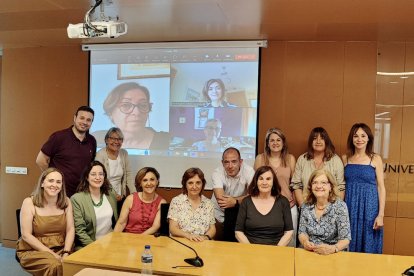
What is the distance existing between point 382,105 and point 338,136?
56 centimetres

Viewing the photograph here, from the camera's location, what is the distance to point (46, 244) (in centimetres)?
274

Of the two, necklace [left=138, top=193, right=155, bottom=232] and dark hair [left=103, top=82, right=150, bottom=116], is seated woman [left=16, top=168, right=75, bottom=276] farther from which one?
dark hair [left=103, top=82, right=150, bottom=116]

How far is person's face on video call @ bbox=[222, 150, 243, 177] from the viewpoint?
324 centimetres

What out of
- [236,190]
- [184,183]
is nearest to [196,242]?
[184,183]

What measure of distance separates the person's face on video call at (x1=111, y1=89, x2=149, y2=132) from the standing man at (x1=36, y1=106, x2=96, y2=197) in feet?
2.98

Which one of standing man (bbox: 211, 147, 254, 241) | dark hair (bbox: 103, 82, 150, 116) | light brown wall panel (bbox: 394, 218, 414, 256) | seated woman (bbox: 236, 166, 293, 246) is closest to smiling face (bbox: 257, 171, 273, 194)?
seated woman (bbox: 236, 166, 293, 246)

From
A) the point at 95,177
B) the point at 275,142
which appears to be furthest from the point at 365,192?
the point at 95,177

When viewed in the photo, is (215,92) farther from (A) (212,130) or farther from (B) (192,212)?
(B) (192,212)

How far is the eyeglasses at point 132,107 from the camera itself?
4.36m

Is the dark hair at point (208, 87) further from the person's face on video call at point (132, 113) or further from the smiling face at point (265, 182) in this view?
the smiling face at point (265, 182)

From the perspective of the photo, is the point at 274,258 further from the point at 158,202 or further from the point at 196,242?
the point at 158,202

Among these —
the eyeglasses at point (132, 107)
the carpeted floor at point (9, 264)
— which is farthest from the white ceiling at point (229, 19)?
the carpeted floor at point (9, 264)

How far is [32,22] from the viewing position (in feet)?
11.5

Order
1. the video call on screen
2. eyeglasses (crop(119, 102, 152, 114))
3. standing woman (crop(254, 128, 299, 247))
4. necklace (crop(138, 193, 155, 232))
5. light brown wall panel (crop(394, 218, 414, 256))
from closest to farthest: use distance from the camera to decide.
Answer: necklace (crop(138, 193, 155, 232))
standing woman (crop(254, 128, 299, 247))
light brown wall panel (crop(394, 218, 414, 256))
the video call on screen
eyeglasses (crop(119, 102, 152, 114))
